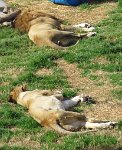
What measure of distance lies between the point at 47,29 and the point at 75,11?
91.4 inches

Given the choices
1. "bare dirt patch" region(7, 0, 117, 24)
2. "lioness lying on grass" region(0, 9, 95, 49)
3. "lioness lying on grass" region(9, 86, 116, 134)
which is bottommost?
"bare dirt patch" region(7, 0, 117, 24)

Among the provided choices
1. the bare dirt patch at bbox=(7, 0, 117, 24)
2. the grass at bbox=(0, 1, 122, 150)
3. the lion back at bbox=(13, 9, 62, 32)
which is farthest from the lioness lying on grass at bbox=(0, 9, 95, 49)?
the bare dirt patch at bbox=(7, 0, 117, 24)

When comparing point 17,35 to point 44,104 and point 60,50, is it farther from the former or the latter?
point 44,104

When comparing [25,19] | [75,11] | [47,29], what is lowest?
[75,11]

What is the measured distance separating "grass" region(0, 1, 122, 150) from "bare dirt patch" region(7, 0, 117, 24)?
31cm

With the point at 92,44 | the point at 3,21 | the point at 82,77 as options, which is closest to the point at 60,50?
the point at 92,44

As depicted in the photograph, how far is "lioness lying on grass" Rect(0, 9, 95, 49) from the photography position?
36.7ft

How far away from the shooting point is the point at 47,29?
11.4 meters

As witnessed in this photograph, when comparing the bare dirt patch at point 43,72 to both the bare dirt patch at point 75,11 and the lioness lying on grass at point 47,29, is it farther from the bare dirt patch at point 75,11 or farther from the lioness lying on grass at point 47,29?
the bare dirt patch at point 75,11

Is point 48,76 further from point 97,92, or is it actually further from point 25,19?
point 25,19

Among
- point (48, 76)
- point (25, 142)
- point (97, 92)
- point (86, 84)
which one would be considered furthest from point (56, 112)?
point (48, 76)

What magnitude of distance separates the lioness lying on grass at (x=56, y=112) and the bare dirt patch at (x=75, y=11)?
453cm

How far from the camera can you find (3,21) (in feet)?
42.9

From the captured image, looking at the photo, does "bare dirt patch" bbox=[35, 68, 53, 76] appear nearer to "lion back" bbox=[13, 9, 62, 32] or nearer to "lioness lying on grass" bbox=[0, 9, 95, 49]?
"lioness lying on grass" bbox=[0, 9, 95, 49]
